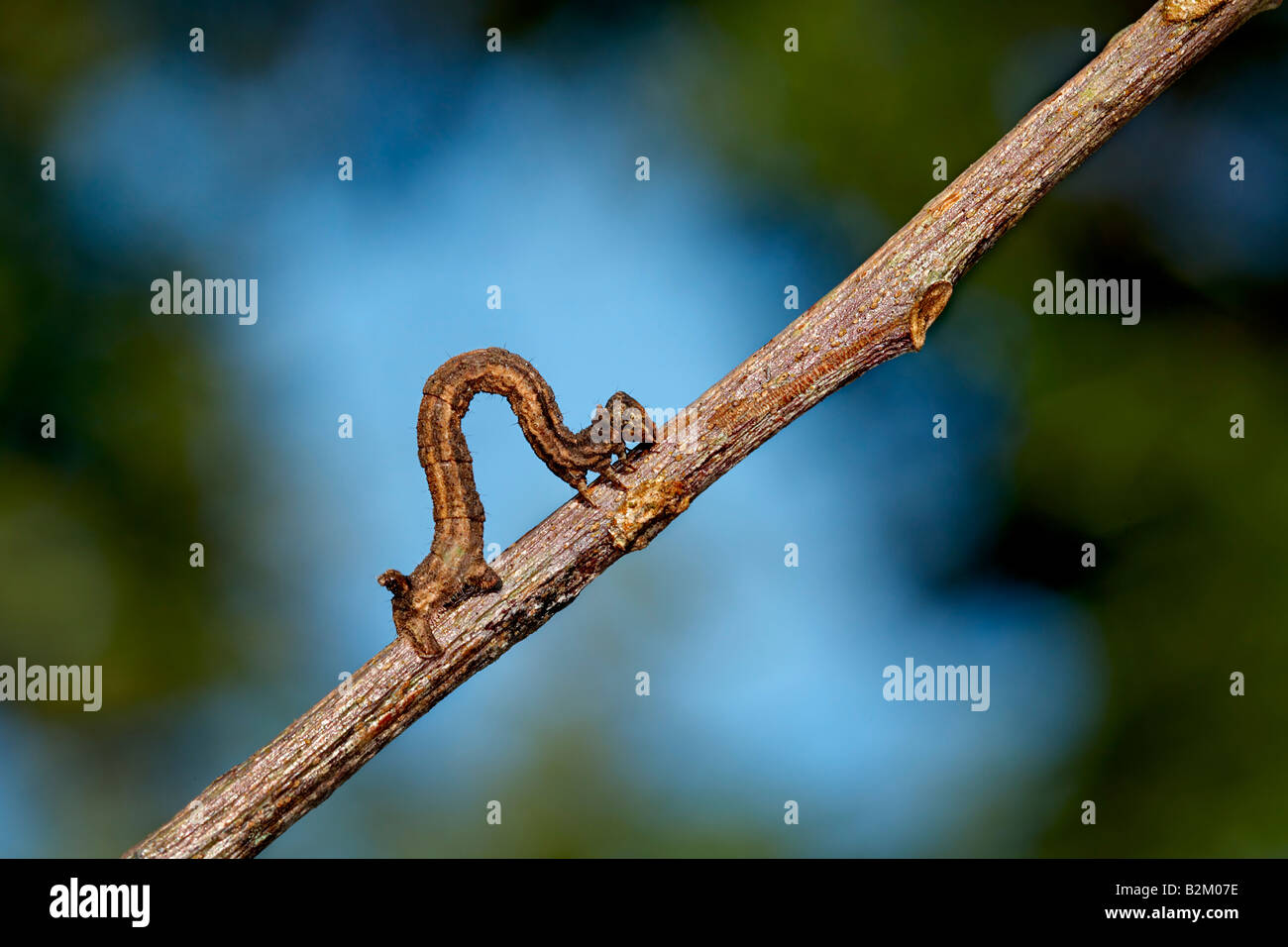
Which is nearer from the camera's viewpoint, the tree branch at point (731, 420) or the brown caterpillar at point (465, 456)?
the tree branch at point (731, 420)

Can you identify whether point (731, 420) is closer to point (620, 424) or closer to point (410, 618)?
point (620, 424)

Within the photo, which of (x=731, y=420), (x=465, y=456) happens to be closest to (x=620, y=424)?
(x=731, y=420)

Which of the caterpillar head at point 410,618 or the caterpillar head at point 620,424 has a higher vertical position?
the caterpillar head at point 620,424

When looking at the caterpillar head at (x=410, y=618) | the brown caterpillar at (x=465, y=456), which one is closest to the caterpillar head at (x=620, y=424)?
the brown caterpillar at (x=465, y=456)

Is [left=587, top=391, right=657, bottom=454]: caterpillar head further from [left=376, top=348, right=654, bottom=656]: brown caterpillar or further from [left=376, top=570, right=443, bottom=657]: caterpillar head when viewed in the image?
[left=376, top=570, right=443, bottom=657]: caterpillar head

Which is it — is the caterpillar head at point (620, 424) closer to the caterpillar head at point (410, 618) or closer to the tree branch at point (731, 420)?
the tree branch at point (731, 420)

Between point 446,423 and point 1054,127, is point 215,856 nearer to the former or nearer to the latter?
point 446,423

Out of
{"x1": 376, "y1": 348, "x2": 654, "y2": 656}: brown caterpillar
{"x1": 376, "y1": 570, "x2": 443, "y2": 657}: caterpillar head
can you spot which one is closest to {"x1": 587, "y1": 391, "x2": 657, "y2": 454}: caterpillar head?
{"x1": 376, "y1": 348, "x2": 654, "y2": 656}: brown caterpillar
